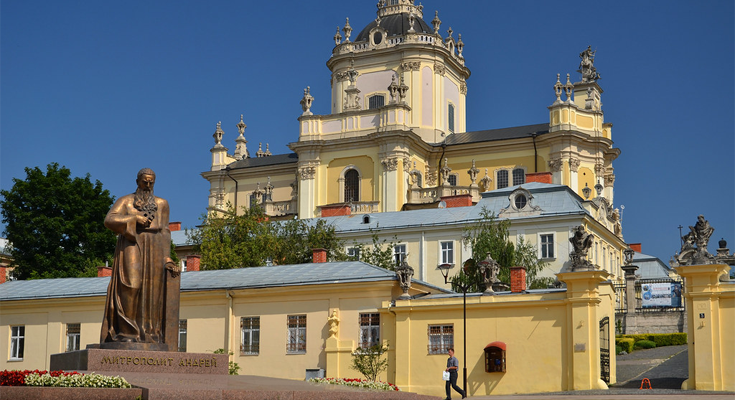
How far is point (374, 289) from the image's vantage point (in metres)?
32.3

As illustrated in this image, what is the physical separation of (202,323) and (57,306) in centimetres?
578

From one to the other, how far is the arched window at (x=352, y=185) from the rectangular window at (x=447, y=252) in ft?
56.3

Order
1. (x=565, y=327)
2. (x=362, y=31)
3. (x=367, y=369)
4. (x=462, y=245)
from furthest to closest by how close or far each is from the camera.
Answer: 1. (x=362, y=31)
2. (x=462, y=245)
3. (x=367, y=369)
4. (x=565, y=327)

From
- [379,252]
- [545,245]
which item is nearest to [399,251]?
[379,252]

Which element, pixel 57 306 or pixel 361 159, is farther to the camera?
pixel 361 159

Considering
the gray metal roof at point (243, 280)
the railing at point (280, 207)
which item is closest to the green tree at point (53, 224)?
the railing at point (280, 207)

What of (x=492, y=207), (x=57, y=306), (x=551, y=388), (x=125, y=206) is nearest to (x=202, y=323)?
(x=57, y=306)

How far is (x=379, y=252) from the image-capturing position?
49031 mm

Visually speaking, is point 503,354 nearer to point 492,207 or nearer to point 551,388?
point 551,388

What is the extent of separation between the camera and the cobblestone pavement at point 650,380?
2431cm

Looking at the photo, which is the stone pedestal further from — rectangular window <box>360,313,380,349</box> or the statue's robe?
rectangular window <box>360,313,380,349</box>

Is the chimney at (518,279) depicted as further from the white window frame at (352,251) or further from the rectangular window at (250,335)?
the white window frame at (352,251)

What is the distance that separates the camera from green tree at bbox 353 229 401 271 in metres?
47.5

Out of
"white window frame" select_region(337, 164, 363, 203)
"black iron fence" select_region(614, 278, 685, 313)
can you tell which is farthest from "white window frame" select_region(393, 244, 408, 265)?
"white window frame" select_region(337, 164, 363, 203)
